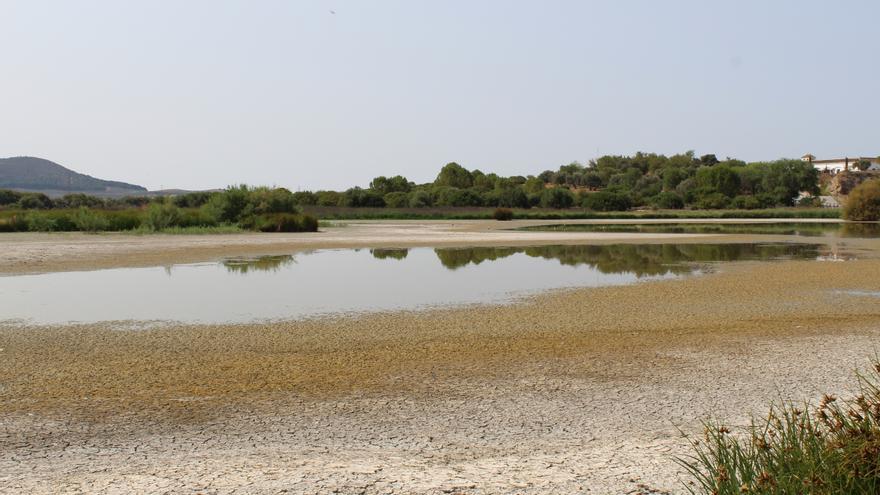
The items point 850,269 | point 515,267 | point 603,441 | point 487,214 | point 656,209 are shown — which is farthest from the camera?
point 656,209

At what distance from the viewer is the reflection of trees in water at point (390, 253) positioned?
29297 mm

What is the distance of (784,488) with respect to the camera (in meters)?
3.54

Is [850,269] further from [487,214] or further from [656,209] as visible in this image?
[656,209]

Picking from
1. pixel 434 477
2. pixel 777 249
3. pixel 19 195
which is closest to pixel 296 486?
pixel 434 477

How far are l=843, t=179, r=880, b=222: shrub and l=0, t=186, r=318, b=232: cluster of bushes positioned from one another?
45879 mm

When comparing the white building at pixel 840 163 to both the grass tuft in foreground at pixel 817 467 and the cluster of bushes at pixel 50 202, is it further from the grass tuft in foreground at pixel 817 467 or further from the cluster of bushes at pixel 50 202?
the grass tuft in foreground at pixel 817 467

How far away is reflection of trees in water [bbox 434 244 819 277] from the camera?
23859mm

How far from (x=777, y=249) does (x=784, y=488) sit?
29780 mm

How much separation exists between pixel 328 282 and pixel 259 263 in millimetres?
6838

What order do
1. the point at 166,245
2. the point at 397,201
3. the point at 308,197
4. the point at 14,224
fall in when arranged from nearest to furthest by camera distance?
the point at 166,245 → the point at 14,224 → the point at 308,197 → the point at 397,201

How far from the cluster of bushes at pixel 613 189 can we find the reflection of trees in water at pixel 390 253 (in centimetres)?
4504

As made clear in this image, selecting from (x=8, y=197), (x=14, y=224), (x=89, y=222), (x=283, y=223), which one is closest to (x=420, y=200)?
(x=8, y=197)

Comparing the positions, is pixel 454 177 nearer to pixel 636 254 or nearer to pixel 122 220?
pixel 122 220

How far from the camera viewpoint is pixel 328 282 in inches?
782
